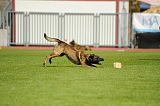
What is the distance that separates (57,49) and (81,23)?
1765 centimetres

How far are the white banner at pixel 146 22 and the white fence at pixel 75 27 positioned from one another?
39.8 inches

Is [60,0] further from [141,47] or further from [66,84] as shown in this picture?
[66,84]

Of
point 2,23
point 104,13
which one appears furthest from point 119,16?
point 2,23

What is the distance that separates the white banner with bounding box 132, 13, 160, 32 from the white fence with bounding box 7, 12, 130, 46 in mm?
1011

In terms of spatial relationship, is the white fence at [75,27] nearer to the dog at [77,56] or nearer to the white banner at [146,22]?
the white banner at [146,22]

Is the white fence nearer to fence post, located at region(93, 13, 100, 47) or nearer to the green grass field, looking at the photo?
fence post, located at region(93, 13, 100, 47)

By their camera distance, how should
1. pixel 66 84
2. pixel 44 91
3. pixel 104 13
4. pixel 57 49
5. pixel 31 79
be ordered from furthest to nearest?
pixel 104 13 → pixel 57 49 → pixel 31 79 → pixel 66 84 → pixel 44 91

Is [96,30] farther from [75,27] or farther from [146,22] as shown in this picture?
[146,22]

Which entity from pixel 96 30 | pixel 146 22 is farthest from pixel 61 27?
pixel 146 22

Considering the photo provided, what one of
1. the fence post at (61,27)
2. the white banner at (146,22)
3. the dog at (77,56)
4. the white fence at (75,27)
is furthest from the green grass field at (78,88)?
the white fence at (75,27)

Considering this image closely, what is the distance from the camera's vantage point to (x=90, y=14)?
33.1m

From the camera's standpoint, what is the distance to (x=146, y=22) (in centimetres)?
3256

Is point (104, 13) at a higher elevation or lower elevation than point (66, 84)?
higher

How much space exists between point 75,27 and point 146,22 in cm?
469
